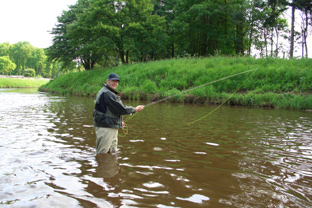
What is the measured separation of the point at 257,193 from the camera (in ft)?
10.7

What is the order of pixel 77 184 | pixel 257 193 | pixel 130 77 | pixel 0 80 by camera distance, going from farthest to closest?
pixel 0 80 < pixel 130 77 < pixel 77 184 < pixel 257 193

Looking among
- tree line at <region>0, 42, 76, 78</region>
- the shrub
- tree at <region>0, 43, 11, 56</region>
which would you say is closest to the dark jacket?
tree line at <region>0, 42, 76, 78</region>

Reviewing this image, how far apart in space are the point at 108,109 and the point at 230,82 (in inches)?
557

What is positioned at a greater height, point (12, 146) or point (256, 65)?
point (256, 65)

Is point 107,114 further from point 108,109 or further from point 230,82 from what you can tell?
point 230,82

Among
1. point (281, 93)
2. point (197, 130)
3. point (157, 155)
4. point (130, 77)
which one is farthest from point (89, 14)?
point (157, 155)

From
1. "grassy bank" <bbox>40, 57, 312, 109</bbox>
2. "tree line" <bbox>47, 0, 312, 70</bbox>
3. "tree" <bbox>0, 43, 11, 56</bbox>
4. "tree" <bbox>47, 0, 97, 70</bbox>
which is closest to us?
"grassy bank" <bbox>40, 57, 312, 109</bbox>

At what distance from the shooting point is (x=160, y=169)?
4.18 meters

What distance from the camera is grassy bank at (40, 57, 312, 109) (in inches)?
587

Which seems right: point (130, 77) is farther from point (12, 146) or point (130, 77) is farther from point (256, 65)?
point (12, 146)

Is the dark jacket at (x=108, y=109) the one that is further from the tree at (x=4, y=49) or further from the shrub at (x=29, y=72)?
the tree at (x=4, y=49)

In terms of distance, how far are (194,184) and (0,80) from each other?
→ 187 ft

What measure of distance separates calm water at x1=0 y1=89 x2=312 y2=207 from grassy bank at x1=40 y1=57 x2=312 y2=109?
24.7ft

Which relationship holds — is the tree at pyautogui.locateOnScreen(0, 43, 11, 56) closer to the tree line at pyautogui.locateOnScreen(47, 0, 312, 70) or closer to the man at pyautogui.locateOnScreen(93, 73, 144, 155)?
the tree line at pyautogui.locateOnScreen(47, 0, 312, 70)
